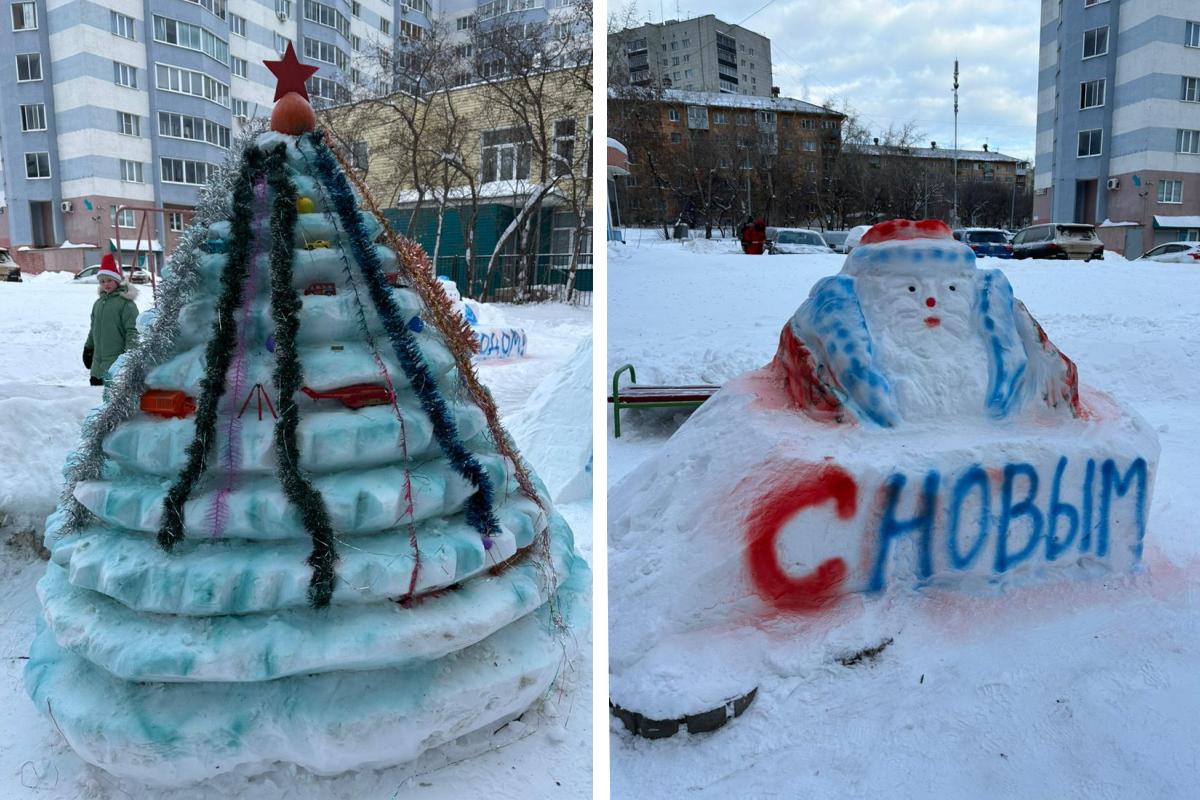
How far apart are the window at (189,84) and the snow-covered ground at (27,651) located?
3.14ft

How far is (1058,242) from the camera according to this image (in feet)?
23.6

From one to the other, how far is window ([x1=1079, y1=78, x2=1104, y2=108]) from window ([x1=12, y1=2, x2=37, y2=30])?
5.28 m

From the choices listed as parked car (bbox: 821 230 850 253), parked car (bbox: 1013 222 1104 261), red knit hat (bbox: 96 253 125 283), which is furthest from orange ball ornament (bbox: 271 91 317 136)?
parked car (bbox: 821 230 850 253)

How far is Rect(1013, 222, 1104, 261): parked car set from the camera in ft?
22.1

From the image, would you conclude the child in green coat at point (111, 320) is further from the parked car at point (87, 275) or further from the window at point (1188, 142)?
the window at point (1188, 142)

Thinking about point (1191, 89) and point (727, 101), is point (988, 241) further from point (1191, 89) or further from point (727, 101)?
point (727, 101)

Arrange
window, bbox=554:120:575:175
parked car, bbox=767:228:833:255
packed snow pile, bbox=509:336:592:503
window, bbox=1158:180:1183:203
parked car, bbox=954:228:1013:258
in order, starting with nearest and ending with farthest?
1. packed snow pile, bbox=509:336:592:503
2. window, bbox=1158:180:1183:203
3. window, bbox=554:120:575:175
4. parked car, bbox=954:228:1013:258
5. parked car, bbox=767:228:833:255

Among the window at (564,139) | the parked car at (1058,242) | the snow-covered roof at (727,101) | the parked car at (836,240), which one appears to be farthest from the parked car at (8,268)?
the parked car at (836,240)

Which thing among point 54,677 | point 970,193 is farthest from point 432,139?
point 54,677

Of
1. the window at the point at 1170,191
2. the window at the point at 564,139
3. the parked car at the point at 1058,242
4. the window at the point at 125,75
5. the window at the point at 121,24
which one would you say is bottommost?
the parked car at the point at 1058,242

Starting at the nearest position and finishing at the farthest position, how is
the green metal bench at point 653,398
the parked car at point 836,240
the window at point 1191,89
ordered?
the window at point 1191,89 < the green metal bench at point 653,398 < the parked car at point 836,240

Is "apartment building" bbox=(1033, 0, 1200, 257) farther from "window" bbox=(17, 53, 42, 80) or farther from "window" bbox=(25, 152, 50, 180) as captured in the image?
"window" bbox=(25, 152, 50, 180)

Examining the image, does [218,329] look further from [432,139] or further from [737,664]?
[432,139]

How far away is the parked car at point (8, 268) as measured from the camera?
3463 millimetres
